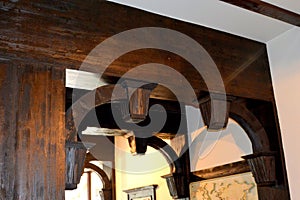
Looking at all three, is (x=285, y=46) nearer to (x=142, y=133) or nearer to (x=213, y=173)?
(x=213, y=173)

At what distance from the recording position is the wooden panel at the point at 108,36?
188cm

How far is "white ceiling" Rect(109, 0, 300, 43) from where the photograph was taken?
224 cm

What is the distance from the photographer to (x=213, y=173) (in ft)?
11.1

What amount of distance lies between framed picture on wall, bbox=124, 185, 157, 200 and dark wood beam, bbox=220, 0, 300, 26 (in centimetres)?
253

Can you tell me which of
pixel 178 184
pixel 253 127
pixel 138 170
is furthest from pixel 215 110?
pixel 138 170

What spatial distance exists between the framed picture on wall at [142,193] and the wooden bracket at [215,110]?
6.89 ft

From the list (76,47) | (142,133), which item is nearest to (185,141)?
(142,133)

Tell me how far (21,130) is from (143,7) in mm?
988

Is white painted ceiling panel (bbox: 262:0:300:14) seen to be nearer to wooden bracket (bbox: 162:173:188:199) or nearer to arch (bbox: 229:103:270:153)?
arch (bbox: 229:103:270:153)

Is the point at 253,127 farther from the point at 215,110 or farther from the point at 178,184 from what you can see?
the point at 178,184

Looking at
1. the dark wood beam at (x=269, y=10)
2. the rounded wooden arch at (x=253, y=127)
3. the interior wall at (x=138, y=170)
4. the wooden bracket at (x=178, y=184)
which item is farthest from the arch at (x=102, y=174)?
the dark wood beam at (x=269, y=10)

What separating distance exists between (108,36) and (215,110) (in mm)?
792

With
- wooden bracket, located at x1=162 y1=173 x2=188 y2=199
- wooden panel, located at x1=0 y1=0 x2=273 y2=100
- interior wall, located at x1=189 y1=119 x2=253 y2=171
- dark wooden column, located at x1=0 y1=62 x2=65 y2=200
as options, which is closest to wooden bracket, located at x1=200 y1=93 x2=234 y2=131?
wooden panel, located at x1=0 y1=0 x2=273 y2=100

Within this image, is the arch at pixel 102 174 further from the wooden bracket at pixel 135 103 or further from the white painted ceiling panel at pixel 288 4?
the white painted ceiling panel at pixel 288 4
